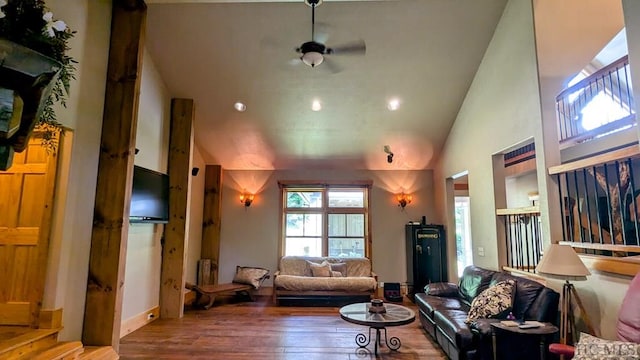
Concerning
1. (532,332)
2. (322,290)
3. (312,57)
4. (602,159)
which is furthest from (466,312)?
(312,57)

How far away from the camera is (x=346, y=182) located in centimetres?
785

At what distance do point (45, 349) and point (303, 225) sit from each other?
17.1 ft

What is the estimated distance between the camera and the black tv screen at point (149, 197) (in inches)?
183

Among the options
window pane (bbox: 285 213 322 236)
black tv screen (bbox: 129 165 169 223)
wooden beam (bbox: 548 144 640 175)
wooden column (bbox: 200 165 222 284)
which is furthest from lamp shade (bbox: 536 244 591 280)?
wooden column (bbox: 200 165 222 284)

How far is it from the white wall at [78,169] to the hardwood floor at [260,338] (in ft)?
3.27

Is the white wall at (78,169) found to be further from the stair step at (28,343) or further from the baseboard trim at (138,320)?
the baseboard trim at (138,320)

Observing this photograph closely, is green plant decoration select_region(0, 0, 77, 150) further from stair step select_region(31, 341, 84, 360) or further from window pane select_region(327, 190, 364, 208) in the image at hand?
window pane select_region(327, 190, 364, 208)

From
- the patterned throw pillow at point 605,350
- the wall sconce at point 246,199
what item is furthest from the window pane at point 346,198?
the patterned throw pillow at point 605,350

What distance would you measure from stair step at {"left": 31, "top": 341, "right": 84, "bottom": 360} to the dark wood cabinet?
554 cm

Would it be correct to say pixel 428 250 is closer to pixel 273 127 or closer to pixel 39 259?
pixel 273 127

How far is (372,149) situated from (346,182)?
103 cm

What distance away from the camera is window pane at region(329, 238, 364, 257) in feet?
25.6

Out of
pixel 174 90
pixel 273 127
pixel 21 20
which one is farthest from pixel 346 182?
pixel 21 20

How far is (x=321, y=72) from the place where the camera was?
5.58 m
